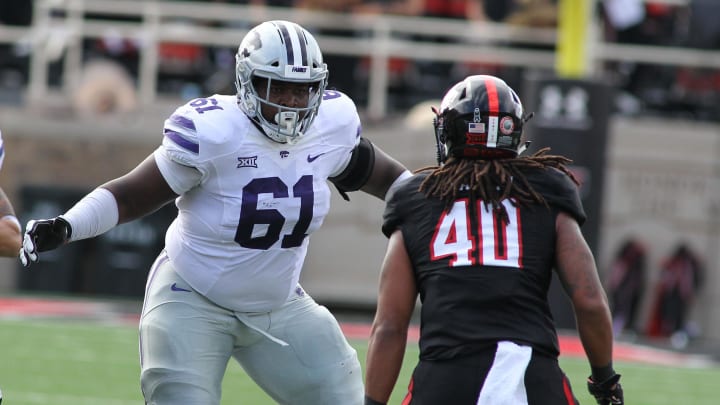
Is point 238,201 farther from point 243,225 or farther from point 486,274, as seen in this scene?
point 486,274

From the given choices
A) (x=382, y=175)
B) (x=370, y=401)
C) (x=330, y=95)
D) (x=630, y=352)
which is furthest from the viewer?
(x=630, y=352)

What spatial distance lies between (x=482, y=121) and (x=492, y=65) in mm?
10455

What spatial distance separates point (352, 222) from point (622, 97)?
313 centimetres

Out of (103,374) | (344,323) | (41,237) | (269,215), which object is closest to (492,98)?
(269,215)

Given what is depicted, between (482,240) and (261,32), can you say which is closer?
(482,240)

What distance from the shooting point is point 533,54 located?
14164 millimetres

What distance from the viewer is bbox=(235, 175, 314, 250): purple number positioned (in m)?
4.31

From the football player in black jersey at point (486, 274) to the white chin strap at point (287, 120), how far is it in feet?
2.58

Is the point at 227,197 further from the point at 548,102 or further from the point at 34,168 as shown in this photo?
the point at 34,168

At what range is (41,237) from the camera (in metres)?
4.16

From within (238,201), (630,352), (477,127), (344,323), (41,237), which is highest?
(477,127)

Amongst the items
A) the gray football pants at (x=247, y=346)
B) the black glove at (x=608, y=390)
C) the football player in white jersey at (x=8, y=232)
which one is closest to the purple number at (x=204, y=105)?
the gray football pants at (x=247, y=346)

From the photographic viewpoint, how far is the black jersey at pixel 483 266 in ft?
11.2

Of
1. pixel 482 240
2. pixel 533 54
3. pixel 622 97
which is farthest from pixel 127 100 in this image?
pixel 482 240
